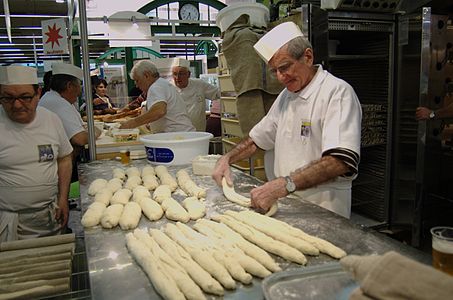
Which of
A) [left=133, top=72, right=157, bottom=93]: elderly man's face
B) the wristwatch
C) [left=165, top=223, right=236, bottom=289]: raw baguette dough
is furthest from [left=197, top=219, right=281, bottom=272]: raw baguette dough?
[left=133, top=72, right=157, bottom=93]: elderly man's face

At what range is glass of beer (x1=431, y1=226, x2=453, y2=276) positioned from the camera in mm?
1051

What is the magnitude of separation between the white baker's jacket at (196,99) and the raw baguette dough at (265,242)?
421cm

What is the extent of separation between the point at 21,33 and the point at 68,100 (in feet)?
26.4

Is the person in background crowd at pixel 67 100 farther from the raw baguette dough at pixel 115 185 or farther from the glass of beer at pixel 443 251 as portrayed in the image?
the glass of beer at pixel 443 251

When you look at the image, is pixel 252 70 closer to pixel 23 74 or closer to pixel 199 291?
pixel 23 74

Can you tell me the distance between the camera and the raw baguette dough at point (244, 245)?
1212 mm

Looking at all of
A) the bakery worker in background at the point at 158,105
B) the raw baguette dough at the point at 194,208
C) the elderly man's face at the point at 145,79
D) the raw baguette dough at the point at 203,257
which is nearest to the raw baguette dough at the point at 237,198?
the raw baguette dough at the point at 194,208

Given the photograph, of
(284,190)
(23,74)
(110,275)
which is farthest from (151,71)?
(110,275)

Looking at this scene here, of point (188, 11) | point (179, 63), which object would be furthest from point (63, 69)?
point (188, 11)

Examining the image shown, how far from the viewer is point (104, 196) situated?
1.99 metres

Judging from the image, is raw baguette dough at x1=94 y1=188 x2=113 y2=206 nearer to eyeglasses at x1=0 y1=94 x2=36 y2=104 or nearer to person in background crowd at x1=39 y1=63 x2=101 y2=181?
eyeglasses at x1=0 y1=94 x2=36 y2=104

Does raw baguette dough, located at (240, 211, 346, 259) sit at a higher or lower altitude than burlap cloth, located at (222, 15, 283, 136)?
lower

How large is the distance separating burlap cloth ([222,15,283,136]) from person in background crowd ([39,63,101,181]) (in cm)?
140

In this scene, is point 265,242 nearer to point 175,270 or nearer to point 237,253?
point 237,253
